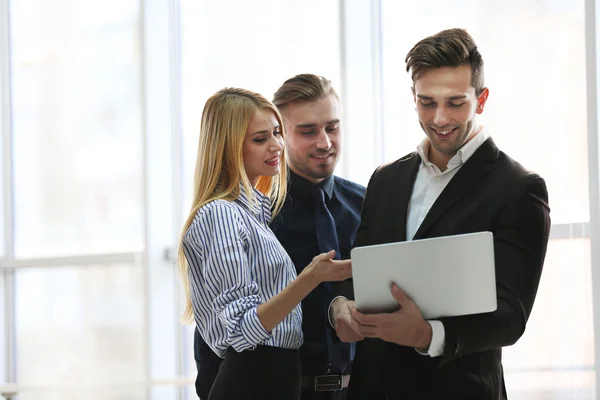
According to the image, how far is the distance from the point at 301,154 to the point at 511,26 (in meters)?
1.32

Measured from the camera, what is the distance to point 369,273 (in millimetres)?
2002

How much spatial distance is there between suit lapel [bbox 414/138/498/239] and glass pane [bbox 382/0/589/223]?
1.26m

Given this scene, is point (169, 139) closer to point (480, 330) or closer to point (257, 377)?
point (257, 377)

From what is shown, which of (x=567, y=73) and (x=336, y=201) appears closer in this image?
(x=336, y=201)

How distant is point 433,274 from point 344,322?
0.39 m

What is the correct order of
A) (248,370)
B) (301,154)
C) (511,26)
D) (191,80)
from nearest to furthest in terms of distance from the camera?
(248,370) → (301,154) → (511,26) → (191,80)

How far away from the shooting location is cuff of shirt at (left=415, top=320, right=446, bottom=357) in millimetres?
2000

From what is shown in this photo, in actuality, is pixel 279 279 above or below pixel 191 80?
below

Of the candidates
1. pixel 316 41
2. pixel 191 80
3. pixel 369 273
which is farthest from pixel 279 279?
pixel 191 80

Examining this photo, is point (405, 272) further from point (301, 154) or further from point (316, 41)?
point (316, 41)

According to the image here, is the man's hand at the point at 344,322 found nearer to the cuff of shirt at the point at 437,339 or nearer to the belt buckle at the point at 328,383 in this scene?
the cuff of shirt at the point at 437,339

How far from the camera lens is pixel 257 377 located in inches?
90.8

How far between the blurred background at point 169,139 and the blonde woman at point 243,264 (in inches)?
51.6

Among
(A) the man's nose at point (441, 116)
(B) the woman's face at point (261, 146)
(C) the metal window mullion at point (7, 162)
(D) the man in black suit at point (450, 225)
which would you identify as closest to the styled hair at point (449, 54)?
(D) the man in black suit at point (450, 225)
